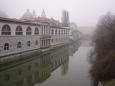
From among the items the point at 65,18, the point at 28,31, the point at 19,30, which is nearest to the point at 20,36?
the point at 19,30

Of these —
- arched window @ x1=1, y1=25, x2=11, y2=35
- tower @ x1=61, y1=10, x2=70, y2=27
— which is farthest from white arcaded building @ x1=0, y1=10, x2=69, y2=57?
tower @ x1=61, y1=10, x2=70, y2=27

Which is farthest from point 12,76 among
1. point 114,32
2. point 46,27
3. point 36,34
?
point 46,27

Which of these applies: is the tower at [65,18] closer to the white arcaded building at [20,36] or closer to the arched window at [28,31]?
the white arcaded building at [20,36]

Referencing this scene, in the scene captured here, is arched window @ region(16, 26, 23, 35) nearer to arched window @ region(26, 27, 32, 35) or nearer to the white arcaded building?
the white arcaded building

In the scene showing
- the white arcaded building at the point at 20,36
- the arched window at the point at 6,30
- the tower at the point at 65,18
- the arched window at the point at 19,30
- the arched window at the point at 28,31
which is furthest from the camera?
the tower at the point at 65,18

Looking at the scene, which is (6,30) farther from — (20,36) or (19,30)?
(20,36)

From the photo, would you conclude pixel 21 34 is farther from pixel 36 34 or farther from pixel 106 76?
pixel 106 76

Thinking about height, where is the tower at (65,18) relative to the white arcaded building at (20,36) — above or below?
above

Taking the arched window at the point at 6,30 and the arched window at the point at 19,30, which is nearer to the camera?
the arched window at the point at 6,30

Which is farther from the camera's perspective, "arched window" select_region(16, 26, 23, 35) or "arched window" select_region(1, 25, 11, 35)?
"arched window" select_region(16, 26, 23, 35)

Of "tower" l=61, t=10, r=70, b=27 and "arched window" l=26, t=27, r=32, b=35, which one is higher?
"tower" l=61, t=10, r=70, b=27

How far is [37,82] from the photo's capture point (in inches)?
436

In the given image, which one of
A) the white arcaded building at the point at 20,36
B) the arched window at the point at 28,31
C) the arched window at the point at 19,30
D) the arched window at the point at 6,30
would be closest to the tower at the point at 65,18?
the white arcaded building at the point at 20,36

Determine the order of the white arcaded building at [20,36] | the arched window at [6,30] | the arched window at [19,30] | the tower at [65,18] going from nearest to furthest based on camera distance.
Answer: the arched window at [6,30], the white arcaded building at [20,36], the arched window at [19,30], the tower at [65,18]
